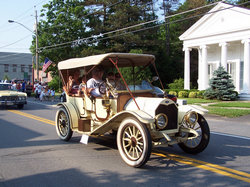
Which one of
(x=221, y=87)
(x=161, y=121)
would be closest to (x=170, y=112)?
(x=161, y=121)

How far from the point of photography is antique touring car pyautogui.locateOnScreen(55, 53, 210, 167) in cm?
488

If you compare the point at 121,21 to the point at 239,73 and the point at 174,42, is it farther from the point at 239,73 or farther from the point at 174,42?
the point at 239,73

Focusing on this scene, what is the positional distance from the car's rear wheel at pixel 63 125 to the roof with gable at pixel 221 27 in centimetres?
1916

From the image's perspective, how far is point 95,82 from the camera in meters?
6.57

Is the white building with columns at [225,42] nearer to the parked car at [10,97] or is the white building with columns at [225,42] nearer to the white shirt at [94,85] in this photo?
the parked car at [10,97]

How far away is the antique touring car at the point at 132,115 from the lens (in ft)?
16.0

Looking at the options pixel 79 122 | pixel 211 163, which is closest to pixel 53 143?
pixel 79 122

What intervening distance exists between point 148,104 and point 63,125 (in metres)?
3.06

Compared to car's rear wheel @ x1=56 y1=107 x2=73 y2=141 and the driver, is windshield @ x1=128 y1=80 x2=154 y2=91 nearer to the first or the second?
the driver

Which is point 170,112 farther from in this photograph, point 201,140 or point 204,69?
point 204,69

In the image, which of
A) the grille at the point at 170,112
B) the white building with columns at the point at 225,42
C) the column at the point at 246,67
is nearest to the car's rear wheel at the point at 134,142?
the grille at the point at 170,112

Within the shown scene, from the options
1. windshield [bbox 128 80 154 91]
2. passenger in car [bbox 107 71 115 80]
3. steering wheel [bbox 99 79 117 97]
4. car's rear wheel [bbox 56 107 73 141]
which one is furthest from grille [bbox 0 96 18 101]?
windshield [bbox 128 80 154 91]

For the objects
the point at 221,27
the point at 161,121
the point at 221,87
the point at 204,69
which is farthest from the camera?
the point at 204,69

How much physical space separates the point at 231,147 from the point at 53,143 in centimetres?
473
